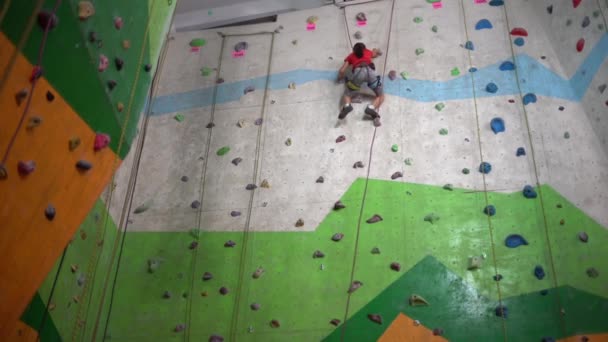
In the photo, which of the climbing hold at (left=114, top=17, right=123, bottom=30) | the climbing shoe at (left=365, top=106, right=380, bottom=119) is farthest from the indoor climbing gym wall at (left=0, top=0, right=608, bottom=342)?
the climbing shoe at (left=365, top=106, right=380, bottom=119)

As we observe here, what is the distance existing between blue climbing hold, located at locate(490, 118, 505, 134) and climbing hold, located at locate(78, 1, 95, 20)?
282 centimetres

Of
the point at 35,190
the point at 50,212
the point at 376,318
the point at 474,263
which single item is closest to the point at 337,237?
the point at 376,318

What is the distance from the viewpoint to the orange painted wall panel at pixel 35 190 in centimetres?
218

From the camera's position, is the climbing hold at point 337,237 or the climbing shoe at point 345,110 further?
the climbing shoe at point 345,110

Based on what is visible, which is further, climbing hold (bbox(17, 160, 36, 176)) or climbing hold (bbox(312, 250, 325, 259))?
climbing hold (bbox(312, 250, 325, 259))

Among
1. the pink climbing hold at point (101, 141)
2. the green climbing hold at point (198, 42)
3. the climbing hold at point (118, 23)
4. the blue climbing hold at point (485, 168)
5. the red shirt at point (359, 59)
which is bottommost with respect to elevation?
the pink climbing hold at point (101, 141)

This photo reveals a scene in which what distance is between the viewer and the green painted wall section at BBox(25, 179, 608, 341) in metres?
3.46

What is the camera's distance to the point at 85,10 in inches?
102

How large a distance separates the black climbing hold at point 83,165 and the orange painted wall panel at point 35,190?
2 centimetres

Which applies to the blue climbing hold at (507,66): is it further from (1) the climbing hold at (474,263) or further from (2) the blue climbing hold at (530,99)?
(1) the climbing hold at (474,263)

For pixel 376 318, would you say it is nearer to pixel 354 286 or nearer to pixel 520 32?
pixel 354 286

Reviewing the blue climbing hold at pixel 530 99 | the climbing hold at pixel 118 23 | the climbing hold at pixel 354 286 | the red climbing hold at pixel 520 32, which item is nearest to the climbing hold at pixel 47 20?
the climbing hold at pixel 118 23

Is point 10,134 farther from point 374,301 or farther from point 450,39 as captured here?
point 450,39

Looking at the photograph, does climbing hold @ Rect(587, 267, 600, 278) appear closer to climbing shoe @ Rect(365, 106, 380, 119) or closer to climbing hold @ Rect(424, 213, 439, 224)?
climbing hold @ Rect(424, 213, 439, 224)
